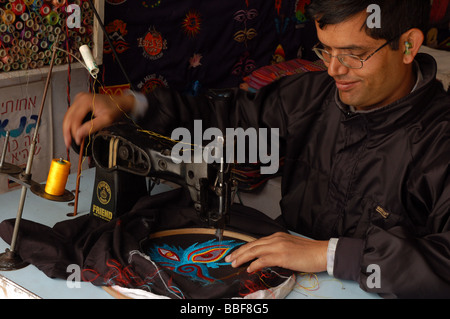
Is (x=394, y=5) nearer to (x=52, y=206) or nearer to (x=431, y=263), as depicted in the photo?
(x=431, y=263)

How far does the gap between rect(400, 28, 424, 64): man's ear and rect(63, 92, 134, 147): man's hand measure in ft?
2.94

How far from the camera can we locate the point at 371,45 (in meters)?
1.58

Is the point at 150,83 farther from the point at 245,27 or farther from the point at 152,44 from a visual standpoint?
the point at 245,27

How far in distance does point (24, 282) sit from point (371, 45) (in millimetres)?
1143

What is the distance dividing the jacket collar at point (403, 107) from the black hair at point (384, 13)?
0.14m

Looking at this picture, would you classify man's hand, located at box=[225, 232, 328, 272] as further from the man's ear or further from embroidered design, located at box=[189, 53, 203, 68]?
embroidered design, located at box=[189, 53, 203, 68]

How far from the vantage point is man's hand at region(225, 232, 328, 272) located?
55.5 inches

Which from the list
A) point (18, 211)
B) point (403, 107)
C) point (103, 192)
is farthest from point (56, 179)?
point (403, 107)

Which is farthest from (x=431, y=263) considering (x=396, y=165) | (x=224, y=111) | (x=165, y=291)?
(x=224, y=111)

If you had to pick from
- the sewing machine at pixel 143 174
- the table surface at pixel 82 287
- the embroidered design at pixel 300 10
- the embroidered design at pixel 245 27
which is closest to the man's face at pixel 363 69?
the sewing machine at pixel 143 174

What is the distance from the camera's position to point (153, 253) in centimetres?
152

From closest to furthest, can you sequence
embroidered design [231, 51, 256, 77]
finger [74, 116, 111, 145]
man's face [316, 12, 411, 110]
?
man's face [316, 12, 411, 110]
finger [74, 116, 111, 145]
embroidered design [231, 51, 256, 77]

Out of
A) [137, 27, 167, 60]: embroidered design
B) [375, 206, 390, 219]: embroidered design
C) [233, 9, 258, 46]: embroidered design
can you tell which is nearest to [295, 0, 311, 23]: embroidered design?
[233, 9, 258, 46]: embroidered design

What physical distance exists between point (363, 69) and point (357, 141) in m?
0.25
